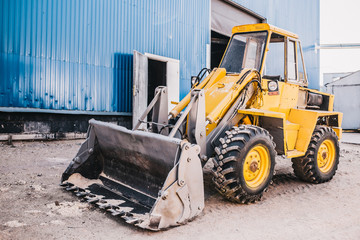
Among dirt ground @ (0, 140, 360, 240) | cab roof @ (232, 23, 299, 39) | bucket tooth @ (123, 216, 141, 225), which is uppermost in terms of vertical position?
cab roof @ (232, 23, 299, 39)

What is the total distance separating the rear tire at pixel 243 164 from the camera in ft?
13.7

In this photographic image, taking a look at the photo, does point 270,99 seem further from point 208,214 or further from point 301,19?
point 301,19

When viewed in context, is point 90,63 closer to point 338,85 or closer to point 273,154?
point 273,154

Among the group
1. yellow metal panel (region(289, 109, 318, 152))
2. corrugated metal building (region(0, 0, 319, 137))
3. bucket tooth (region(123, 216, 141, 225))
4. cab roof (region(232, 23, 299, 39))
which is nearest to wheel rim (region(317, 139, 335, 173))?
yellow metal panel (region(289, 109, 318, 152))

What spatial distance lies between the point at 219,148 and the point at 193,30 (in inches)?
359

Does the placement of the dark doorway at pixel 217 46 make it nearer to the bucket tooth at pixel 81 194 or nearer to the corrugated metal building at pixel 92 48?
the corrugated metal building at pixel 92 48

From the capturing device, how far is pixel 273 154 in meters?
4.74

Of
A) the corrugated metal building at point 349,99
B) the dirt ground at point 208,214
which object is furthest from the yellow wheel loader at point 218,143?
the corrugated metal building at point 349,99

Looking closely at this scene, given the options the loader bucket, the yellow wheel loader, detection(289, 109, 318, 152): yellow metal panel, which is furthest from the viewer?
detection(289, 109, 318, 152): yellow metal panel

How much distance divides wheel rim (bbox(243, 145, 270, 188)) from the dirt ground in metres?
0.35

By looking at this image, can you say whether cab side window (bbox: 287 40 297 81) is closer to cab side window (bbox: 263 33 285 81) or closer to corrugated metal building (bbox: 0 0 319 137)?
cab side window (bbox: 263 33 285 81)

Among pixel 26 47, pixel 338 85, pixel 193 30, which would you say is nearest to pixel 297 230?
pixel 26 47

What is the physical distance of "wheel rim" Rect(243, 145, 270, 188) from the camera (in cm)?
451

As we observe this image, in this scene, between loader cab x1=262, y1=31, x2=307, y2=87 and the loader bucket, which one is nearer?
the loader bucket
